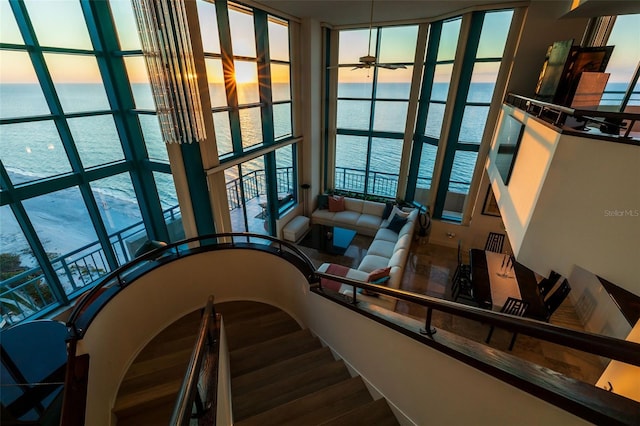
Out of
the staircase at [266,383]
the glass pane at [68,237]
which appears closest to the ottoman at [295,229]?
the staircase at [266,383]

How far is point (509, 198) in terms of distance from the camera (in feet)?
10.9

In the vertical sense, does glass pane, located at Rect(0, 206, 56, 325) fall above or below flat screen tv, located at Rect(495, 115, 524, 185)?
below

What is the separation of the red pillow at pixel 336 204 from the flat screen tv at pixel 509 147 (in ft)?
12.6

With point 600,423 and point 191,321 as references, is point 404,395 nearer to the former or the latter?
point 600,423

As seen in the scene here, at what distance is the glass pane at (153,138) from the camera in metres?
4.31

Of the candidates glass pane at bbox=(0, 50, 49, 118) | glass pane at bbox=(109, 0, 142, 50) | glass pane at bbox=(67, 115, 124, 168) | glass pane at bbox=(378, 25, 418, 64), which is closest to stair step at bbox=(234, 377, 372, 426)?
glass pane at bbox=(67, 115, 124, 168)

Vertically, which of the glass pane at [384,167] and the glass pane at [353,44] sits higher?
the glass pane at [353,44]

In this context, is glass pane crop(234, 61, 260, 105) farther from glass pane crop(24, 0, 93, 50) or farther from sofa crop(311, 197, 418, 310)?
sofa crop(311, 197, 418, 310)

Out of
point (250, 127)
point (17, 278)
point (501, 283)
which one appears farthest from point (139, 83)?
point (501, 283)

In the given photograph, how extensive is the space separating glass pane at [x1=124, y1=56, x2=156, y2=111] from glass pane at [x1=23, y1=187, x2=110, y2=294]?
5.18ft

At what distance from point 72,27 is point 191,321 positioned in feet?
13.6

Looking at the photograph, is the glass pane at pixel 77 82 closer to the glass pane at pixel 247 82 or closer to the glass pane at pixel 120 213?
the glass pane at pixel 120 213

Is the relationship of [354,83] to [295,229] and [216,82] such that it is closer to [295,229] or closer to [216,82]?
[216,82]

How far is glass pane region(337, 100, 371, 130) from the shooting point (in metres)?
6.89
